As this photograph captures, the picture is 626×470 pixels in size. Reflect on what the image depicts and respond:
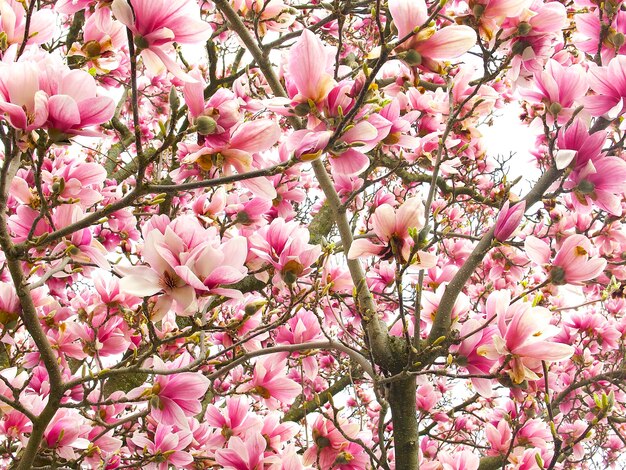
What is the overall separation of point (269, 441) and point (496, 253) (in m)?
1.64

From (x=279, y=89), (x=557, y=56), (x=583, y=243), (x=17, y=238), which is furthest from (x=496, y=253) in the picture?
(x=17, y=238)

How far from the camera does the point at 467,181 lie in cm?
370

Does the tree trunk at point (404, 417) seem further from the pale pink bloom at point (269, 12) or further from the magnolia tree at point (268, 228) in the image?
the pale pink bloom at point (269, 12)

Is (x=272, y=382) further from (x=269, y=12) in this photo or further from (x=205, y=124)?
(x=269, y=12)

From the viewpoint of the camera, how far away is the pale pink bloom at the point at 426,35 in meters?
1.19

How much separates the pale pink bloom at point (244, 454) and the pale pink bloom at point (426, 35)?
1273mm

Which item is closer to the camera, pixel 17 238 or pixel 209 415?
pixel 17 238

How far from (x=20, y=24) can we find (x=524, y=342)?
167 cm

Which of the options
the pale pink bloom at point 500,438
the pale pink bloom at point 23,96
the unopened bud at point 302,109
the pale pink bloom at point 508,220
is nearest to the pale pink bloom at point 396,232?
the pale pink bloom at point 508,220

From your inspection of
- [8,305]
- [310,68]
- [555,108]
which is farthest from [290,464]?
[555,108]

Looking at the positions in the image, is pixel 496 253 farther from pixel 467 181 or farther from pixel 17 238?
pixel 17 238

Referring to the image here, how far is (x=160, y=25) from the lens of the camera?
Answer: 42.7 inches

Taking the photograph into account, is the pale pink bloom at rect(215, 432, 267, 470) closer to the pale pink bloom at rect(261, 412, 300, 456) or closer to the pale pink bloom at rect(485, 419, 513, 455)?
the pale pink bloom at rect(261, 412, 300, 456)

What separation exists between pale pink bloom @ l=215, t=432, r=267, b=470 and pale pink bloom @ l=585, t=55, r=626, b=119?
59.5 inches
